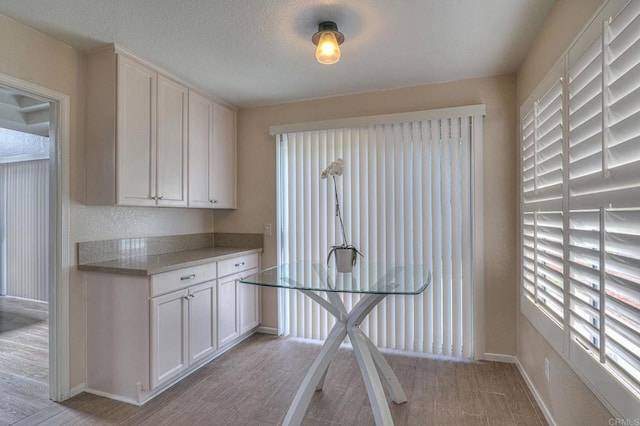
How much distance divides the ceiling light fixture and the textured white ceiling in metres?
0.05

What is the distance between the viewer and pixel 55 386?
2223 millimetres

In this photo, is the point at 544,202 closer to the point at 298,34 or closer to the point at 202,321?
the point at 298,34

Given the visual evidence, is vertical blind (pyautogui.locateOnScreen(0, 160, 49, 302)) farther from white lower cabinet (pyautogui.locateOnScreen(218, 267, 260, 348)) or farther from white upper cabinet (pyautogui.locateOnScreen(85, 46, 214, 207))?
white lower cabinet (pyautogui.locateOnScreen(218, 267, 260, 348))

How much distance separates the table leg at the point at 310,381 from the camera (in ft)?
6.15

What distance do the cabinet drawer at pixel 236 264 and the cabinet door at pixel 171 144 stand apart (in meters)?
0.65

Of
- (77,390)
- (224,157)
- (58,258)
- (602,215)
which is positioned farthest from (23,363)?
(602,215)

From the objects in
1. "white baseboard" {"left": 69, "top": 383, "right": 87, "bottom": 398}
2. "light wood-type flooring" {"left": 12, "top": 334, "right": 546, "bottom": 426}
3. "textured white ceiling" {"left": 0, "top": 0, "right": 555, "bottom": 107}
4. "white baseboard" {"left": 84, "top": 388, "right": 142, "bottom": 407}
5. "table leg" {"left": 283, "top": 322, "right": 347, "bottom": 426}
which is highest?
"textured white ceiling" {"left": 0, "top": 0, "right": 555, "bottom": 107}

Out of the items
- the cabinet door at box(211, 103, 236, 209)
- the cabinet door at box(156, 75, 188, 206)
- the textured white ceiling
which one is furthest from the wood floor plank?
the textured white ceiling

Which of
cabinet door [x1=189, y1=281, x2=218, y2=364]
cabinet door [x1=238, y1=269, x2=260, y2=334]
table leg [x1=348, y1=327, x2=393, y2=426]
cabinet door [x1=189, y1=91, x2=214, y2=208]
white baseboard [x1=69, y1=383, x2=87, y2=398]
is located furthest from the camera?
cabinet door [x1=238, y1=269, x2=260, y2=334]

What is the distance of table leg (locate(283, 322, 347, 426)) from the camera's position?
1.87m

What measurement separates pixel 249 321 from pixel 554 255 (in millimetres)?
2655

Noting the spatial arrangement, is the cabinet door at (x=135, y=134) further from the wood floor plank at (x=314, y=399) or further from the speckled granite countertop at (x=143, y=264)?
the wood floor plank at (x=314, y=399)

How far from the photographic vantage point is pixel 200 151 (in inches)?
122

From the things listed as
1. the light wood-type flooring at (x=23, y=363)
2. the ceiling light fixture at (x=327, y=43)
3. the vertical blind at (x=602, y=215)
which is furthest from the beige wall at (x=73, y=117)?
the vertical blind at (x=602, y=215)
